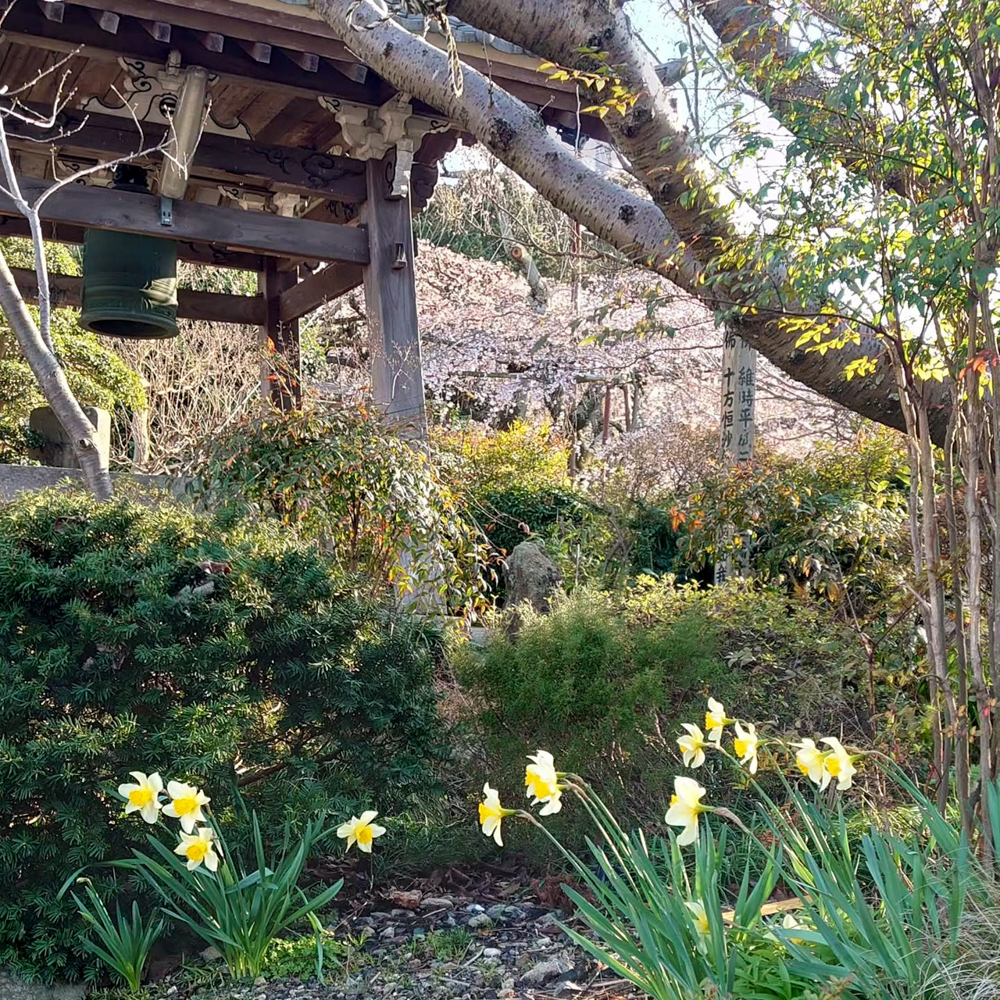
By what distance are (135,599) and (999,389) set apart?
2.29 meters

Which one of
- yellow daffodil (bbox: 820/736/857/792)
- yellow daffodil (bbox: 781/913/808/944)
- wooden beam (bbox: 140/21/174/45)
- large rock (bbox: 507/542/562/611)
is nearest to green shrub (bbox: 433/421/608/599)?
large rock (bbox: 507/542/562/611)

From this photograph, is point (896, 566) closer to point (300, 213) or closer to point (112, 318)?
point (112, 318)

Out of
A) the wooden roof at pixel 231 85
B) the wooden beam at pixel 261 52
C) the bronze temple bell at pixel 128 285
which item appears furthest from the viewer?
the bronze temple bell at pixel 128 285

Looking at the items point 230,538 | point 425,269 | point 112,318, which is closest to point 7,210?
point 112,318

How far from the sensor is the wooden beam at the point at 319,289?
6.36 m

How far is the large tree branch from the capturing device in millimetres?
3086

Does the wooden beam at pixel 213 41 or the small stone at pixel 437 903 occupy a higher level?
the wooden beam at pixel 213 41

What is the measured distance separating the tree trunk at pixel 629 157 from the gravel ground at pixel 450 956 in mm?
1834

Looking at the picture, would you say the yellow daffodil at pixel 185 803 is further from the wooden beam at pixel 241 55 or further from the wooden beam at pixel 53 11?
the wooden beam at pixel 53 11

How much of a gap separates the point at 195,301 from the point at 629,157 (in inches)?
183

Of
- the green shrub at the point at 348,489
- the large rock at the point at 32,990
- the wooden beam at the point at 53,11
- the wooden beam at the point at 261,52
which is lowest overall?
the large rock at the point at 32,990

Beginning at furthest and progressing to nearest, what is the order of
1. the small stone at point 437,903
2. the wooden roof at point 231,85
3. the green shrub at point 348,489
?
the wooden roof at point 231,85 < the green shrub at point 348,489 < the small stone at point 437,903

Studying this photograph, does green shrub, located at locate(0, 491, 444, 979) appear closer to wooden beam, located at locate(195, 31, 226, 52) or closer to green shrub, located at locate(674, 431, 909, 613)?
green shrub, located at locate(674, 431, 909, 613)

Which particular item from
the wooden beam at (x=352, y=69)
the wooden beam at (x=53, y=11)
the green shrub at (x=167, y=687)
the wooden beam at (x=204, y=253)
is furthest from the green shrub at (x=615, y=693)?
the wooden beam at (x=204, y=253)
